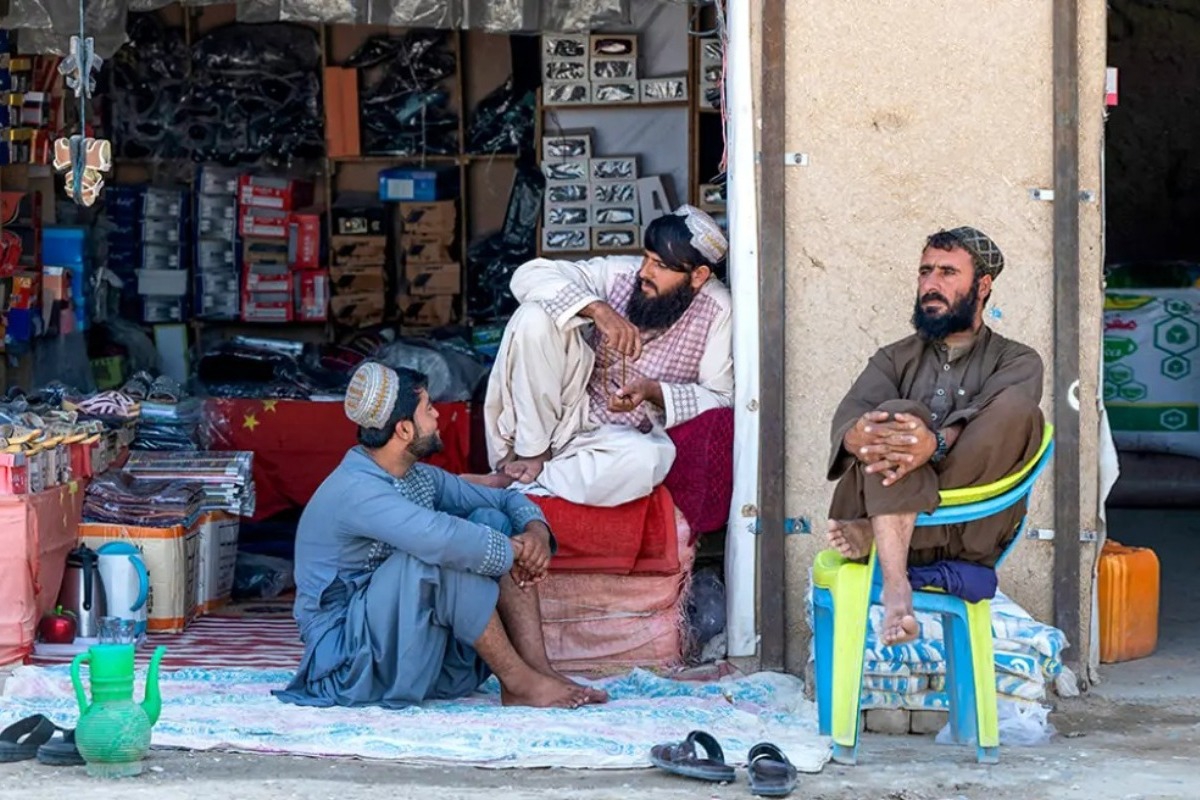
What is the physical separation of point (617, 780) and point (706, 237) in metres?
2.29

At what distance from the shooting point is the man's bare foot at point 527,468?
6832 mm

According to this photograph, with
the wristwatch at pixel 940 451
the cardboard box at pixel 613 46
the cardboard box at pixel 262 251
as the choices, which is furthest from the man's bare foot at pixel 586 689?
the cardboard box at pixel 262 251

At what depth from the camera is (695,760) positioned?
5.25 meters

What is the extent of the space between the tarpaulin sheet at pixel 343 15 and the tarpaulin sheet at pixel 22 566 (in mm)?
1675

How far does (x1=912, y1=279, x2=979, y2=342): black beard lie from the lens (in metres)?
5.42

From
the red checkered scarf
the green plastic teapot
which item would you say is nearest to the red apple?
the green plastic teapot

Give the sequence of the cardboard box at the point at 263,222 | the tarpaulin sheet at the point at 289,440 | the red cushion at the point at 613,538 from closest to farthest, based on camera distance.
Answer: the red cushion at the point at 613,538 < the tarpaulin sheet at the point at 289,440 < the cardboard box at the point at 263,222

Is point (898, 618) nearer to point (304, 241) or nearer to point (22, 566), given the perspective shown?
point (22, 566)

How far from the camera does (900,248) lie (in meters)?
6.45

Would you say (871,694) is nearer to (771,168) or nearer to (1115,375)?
(771,168)

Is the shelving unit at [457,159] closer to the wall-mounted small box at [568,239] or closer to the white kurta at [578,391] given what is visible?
the wall-mounted small box at [568,239]

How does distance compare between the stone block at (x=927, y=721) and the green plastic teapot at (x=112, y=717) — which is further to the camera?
the stone block at (x=927, y=721)

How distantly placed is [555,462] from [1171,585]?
10.1 ft

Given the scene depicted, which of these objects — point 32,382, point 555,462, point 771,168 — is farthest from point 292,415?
point 771,168
